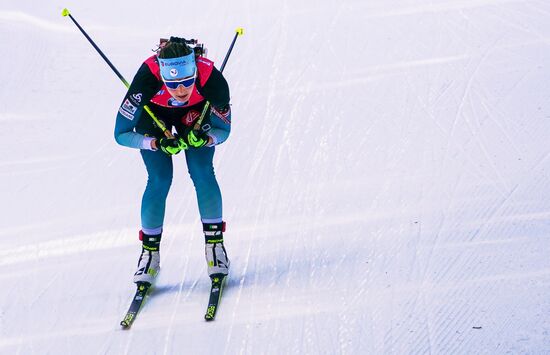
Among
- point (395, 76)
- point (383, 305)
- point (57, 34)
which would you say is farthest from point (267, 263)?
point (57, 34)

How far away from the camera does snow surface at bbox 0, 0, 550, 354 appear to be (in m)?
4.85

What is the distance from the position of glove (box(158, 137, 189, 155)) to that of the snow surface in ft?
2.99

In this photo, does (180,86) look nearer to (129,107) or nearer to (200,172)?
(129,107)

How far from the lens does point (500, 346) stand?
438cm

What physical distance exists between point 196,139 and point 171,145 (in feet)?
0.45

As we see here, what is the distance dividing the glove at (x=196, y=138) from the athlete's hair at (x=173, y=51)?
1.36 feet

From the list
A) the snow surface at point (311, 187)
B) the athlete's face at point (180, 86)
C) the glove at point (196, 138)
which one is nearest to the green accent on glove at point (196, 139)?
the glove at point (196, 138)

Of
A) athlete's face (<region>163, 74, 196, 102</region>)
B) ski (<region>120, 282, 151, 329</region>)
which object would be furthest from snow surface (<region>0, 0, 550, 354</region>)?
athlete's face (<region>163, 74, 196, 102</region>)

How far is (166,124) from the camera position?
5172 millimetres

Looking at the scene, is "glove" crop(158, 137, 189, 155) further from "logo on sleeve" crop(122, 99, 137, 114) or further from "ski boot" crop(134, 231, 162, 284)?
"ski boot" crop(134, 231, 162, 284)

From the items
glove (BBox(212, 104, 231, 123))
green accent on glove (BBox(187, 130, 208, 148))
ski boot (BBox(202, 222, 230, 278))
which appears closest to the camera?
green accent on glove (BBox(187, 130, 208, 148))

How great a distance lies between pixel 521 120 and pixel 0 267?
13.7 feet

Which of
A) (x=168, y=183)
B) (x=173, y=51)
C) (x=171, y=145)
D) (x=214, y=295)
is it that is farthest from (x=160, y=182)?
(x=173, y=51)

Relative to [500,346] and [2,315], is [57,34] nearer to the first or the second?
[2,315]
